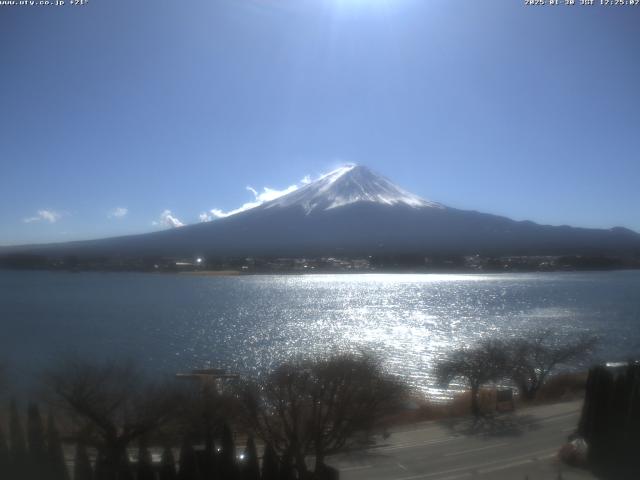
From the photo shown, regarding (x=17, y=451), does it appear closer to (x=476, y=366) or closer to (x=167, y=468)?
(x=167, y=468)

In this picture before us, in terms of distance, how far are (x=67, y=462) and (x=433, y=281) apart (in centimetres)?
2546

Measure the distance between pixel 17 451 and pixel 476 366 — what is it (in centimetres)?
410

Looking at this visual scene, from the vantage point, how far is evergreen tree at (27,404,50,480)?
2.92m

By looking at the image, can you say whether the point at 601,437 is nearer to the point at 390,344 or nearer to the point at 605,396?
the point at 605,396

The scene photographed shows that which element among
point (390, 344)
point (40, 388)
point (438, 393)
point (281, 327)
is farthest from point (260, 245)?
point (40, 388)

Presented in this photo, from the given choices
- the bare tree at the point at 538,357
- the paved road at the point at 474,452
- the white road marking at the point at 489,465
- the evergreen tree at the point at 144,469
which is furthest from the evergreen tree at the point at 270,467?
the bare tree at the point at 538,357

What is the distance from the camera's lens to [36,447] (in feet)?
9.78

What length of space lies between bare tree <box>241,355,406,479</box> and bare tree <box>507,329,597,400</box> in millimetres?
1892

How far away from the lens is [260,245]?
100ft

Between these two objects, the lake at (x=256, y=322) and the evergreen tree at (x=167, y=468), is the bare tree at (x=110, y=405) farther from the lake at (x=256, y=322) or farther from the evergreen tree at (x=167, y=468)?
the lake at (x=256, y=322)

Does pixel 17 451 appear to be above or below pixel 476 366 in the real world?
above

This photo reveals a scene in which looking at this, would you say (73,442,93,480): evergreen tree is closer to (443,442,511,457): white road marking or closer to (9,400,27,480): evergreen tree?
(9,400,27,480): evergreen tree

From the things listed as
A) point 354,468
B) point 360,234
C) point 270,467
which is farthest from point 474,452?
point 360,234

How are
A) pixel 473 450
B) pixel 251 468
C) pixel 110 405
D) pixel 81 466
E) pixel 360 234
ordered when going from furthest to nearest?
pixel 360 234 < pixel 473 450 < pixel 110 405 < pixel 251 468 < pixel 81 466
